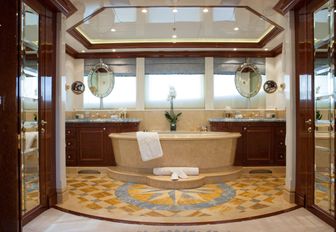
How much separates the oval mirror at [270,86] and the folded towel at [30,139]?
480 centimetres

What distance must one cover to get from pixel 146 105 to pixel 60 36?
3.15 m

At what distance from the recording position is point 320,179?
3.16 metres

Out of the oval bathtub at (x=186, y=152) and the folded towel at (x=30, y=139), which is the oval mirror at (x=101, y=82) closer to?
the oval bathtub at (x=186, y=152)

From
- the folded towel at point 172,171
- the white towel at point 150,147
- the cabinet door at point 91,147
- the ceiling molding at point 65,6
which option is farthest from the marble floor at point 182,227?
the cabinet door at point 91,147

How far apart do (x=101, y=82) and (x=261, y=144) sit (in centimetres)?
358

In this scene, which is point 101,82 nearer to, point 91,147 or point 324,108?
point 91,147

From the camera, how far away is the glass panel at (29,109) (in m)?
2.93

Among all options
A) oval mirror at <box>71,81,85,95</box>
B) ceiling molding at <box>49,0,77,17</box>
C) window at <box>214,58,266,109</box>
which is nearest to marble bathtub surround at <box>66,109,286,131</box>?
window at <box>214,58,266,109</box>

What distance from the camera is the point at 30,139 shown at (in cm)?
308

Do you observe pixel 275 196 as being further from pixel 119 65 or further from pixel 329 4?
pixel 119 65

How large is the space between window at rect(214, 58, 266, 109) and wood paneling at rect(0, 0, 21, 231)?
15.9 feet

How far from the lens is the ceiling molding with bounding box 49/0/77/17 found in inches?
135

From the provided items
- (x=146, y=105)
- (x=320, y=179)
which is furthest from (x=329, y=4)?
(x=146, y=105)

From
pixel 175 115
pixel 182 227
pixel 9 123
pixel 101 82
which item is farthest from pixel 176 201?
pixel 101 82
